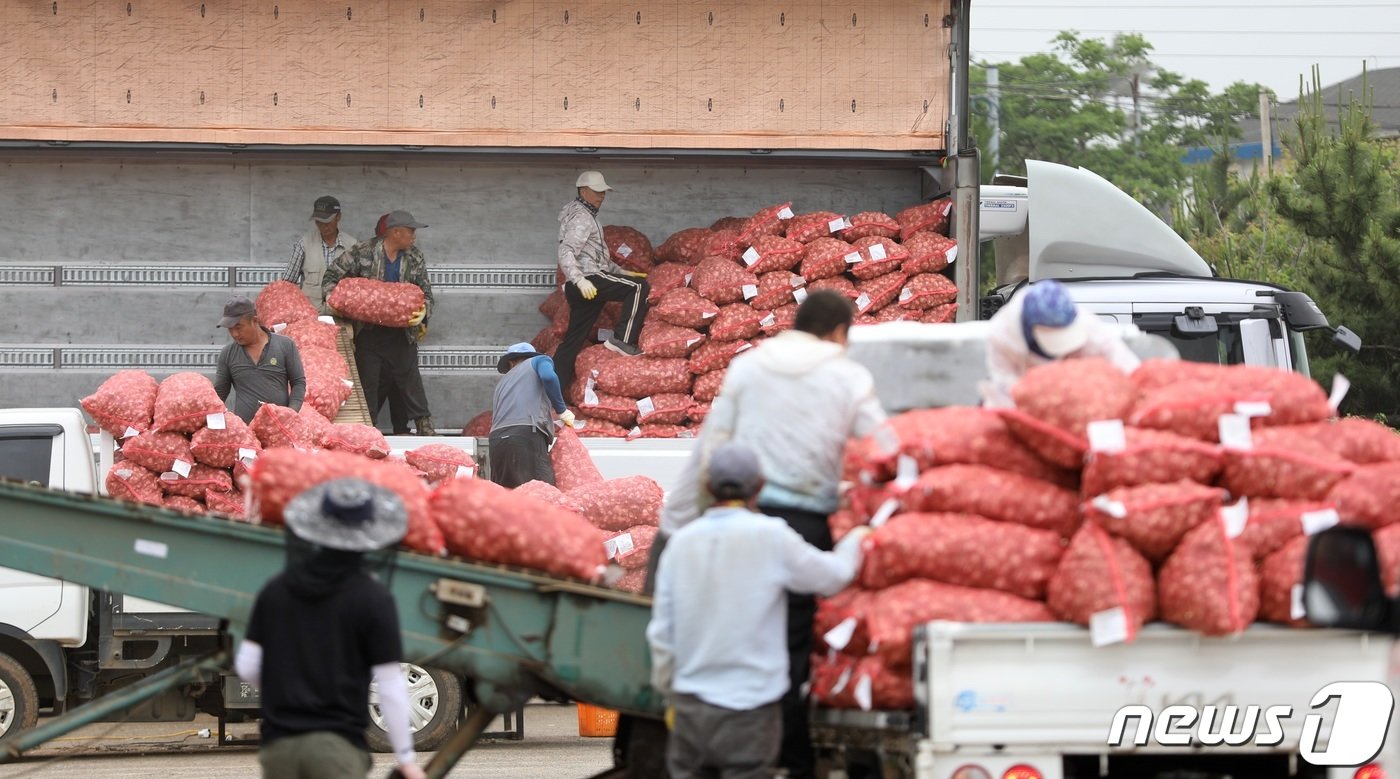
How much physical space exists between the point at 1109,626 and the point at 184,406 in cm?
671

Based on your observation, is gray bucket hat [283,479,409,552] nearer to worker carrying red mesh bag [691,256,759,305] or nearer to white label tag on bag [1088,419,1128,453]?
white label tag on bag [1088,419,1128,453]

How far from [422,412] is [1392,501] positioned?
8.65 m

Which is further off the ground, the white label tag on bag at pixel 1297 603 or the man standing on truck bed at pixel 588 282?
the man standing on truck bed at pixel 588 282

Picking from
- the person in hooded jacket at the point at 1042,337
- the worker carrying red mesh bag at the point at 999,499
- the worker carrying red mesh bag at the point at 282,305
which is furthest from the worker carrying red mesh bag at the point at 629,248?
the worker carrying red mesh bag at the point at 999,499

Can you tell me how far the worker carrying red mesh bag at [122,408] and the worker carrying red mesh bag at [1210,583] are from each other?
6.95 meters

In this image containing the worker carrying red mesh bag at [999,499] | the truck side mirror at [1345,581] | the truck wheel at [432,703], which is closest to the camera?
the truck side mirror at [1345,581]

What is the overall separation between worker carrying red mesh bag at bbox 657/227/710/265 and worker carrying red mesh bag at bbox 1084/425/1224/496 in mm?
8029

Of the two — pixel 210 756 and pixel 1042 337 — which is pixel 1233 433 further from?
pixel 210 756

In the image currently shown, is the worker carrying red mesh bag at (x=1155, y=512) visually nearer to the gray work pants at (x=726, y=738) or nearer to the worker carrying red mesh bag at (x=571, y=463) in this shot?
the gray work pants at (x=726, y=738)

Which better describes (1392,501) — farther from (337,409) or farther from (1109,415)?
(337,409)

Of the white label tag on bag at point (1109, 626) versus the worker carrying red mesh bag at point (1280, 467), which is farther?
the worker carrying red mesh bag at point (1280, 467)

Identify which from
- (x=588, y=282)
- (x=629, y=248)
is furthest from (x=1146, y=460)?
(x=629, y=248)

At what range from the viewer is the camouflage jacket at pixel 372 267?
1294cm

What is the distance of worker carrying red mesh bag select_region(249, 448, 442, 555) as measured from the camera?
620 centimetres
